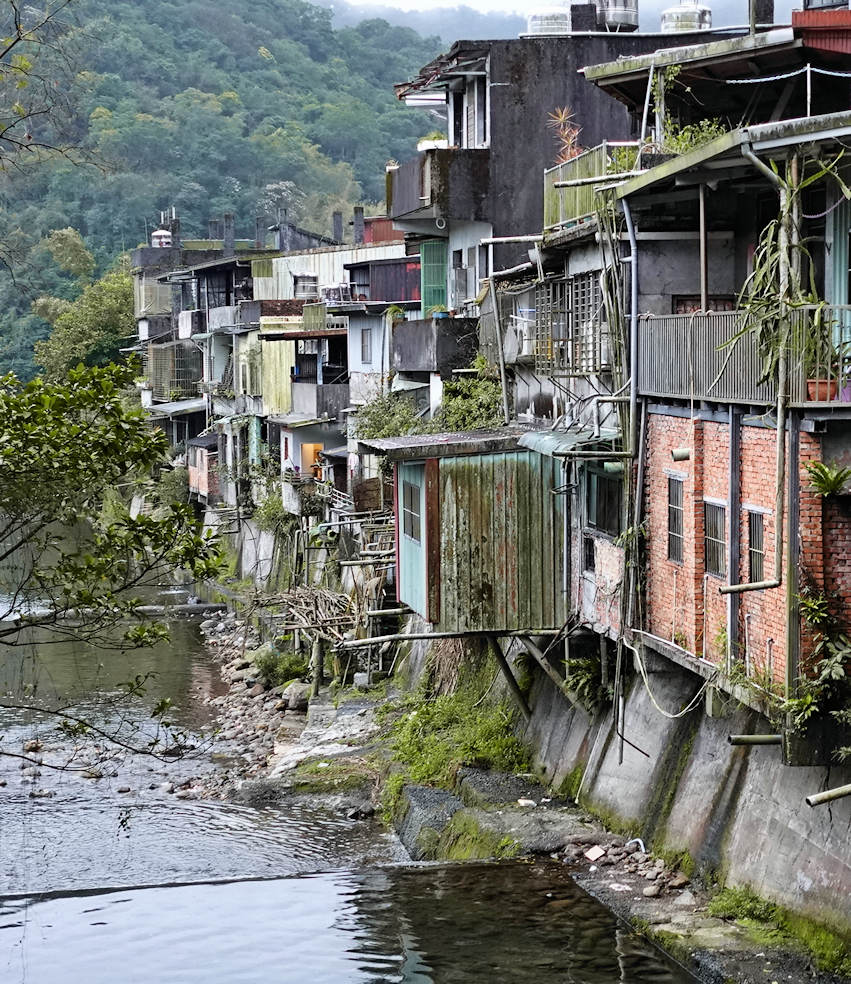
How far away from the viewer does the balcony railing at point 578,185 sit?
69.2 feet

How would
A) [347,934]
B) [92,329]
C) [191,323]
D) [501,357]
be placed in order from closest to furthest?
[347,934] < [501,357] < [191,323] < [92,329]

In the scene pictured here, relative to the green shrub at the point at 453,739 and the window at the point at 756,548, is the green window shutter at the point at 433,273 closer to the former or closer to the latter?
the green shrub at the point at 453,739

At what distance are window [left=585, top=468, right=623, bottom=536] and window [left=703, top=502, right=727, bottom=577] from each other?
2905mm

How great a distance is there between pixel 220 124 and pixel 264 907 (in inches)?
3830

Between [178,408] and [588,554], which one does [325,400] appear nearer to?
[178,408]

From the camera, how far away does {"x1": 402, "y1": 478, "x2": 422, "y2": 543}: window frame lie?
22.1m

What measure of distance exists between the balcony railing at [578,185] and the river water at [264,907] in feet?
32.0

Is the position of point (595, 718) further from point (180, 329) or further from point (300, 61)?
point (300, 61)

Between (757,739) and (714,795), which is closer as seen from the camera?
(757,739)

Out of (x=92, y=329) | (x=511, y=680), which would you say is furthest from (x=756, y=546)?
(x=92, y=329)

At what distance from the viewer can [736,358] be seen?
15.3m

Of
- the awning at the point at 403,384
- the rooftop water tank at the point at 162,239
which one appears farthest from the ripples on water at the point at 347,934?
the rooftop water tank at the point at 162,239

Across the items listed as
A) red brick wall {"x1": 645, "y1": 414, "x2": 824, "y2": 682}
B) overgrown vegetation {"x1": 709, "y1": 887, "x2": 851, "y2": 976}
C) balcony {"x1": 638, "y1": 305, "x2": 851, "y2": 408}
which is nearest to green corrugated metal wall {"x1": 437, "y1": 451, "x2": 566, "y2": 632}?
red brick wall {"x1": 645, "y1": 414, "x2": 824, "y2": 682}

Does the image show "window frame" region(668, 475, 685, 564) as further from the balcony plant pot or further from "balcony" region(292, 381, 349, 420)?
"balcony" region(292, 381, 349, 420)
